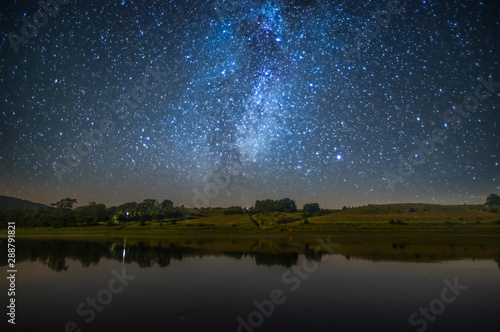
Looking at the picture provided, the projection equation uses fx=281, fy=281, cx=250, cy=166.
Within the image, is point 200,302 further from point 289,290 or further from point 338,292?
point 338,292

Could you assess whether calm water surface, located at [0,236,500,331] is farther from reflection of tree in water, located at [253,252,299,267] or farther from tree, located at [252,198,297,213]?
tree, located at [252,198,297,213]

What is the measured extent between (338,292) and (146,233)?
144 feet

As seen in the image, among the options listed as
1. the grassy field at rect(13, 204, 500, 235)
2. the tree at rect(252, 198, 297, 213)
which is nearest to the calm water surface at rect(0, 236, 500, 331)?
the grassy field at rect(13, 204, 500, 235)

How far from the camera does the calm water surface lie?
10.3 metres

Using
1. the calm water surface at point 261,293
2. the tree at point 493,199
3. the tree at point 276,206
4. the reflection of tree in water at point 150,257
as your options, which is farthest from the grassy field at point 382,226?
the tree at point 276,206

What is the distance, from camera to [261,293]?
13883mm

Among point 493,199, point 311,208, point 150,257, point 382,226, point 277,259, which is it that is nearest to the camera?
point 277,259

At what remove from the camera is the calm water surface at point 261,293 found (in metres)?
10.3

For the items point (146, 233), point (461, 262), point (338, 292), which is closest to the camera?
point (338, 292)

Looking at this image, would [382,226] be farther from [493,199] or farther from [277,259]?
[493,199]

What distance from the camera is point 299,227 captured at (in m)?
52.6

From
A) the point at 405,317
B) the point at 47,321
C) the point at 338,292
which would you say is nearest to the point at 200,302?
the point at 47,321

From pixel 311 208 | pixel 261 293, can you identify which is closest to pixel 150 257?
pixel 261 293

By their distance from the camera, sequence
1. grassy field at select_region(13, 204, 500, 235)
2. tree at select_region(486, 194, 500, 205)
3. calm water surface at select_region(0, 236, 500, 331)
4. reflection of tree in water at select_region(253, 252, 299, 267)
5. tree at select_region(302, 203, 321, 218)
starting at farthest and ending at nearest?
tree at select_region(302, 203, 321, 218) < tree at select_region(486, 194, 500, 205) < grassy field at select_region(13, 204, 500, 235) < reflection of tree in water at select_region(253, 252, 299, 267) < calm water surface at select_region(0, 236, 500, 331)
